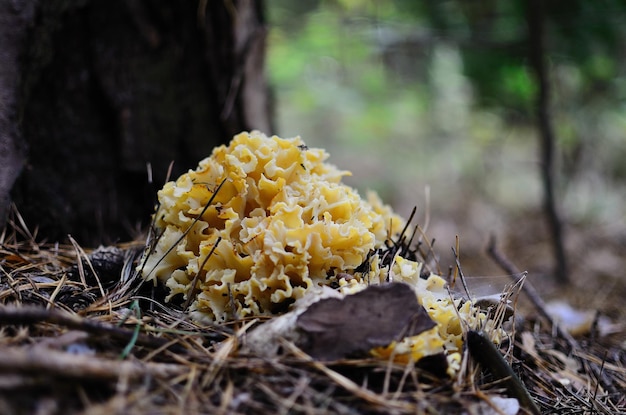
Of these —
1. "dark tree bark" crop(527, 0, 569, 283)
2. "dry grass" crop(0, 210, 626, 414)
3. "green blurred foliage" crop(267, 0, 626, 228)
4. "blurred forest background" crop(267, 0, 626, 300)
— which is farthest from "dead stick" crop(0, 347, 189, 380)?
"dark tree bark" crop(527, 0, 569, 283)

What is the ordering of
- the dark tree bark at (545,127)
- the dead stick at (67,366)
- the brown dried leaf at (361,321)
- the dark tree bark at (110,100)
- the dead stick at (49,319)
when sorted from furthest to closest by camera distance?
the dark tree bark at (545,127)
the dark tree bark at (110,100)
the brown dried leaf at (361,321)
the dead stick at (49,319)
the dead stick at (67,366)

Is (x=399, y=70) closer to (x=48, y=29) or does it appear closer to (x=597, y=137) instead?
(x=597, y=137)

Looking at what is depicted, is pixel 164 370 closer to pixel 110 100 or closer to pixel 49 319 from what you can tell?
pixel 49 319

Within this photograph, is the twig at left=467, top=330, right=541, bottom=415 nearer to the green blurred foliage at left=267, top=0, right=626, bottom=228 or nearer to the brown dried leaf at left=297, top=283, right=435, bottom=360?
the brown dried leaf at left=297, top=283, right=435, bottom=360

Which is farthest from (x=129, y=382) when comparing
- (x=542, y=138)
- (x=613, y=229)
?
(x=613, y=229)

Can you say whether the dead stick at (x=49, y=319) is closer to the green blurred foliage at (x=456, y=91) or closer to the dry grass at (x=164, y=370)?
the dry grass at (x=164, y=370)

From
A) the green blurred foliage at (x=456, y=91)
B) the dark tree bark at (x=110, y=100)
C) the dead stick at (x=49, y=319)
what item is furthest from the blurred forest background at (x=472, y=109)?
the dead stick at (x=49, y=319)
